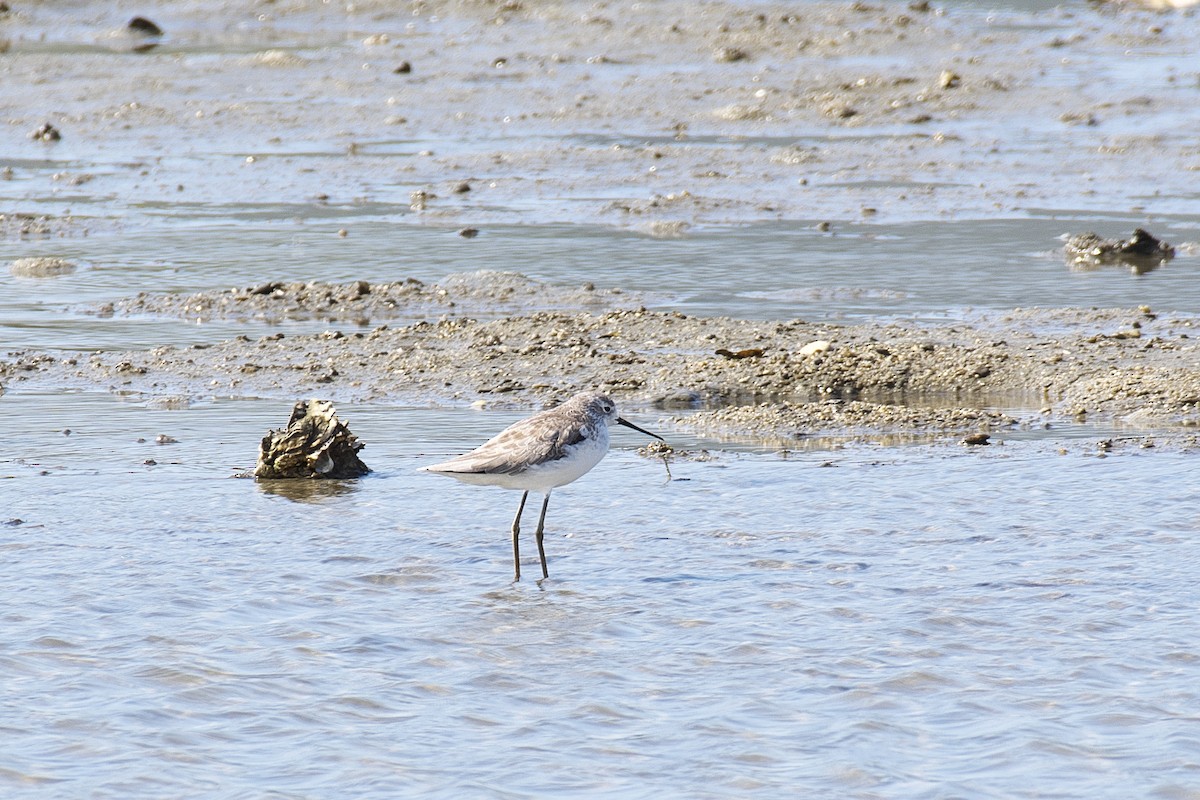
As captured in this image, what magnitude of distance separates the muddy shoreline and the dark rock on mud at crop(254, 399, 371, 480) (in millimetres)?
1543

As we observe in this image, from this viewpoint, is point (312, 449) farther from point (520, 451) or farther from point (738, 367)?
point (738, 367)

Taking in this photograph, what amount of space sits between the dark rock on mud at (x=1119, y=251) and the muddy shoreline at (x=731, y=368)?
1.92 m

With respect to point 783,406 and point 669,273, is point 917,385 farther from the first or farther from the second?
point 669,273

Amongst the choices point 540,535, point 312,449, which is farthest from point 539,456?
point 312,449

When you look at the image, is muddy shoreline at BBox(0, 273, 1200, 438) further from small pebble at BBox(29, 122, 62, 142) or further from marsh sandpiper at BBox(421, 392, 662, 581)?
small pebble at BBox(29, 122, 62, 142)

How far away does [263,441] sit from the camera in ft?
28.0

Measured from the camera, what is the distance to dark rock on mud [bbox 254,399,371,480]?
8.44m

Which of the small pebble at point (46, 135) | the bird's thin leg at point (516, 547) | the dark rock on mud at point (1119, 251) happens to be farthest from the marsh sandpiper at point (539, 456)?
the small pebble at point (46, 135)

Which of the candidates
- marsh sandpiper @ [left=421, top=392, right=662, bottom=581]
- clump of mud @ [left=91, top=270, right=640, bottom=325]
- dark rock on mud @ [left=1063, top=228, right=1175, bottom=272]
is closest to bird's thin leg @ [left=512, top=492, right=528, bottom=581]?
marsh sandpiper @ [left=421, top=392, right=662, bottom=581]

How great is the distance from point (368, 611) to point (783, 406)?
11.6 ft

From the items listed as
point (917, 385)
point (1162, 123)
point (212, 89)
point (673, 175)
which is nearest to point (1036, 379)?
point (917, 385)

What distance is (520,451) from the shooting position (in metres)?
7.16

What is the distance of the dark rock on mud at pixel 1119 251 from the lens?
13.4m

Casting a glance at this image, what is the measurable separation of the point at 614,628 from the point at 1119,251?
8.25 metres
